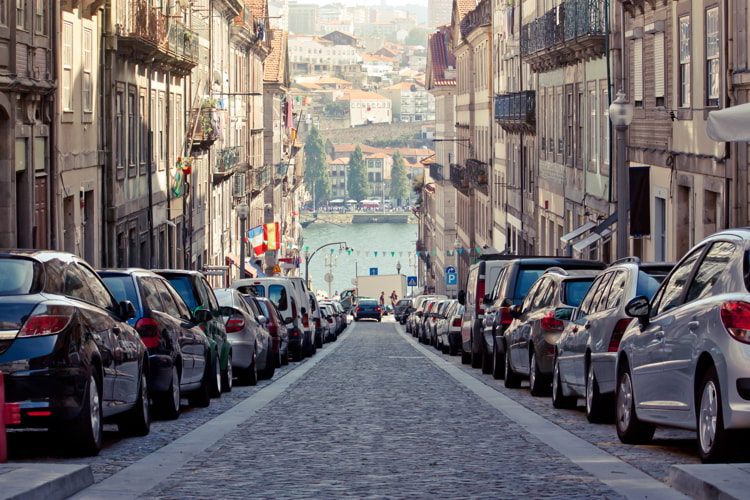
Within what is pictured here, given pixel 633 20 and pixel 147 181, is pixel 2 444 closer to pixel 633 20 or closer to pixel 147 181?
pixel 633 20

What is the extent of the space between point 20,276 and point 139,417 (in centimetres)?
260

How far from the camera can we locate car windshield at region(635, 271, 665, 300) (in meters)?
14.8

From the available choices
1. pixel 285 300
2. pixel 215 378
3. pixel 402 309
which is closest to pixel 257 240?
pixel 402 309

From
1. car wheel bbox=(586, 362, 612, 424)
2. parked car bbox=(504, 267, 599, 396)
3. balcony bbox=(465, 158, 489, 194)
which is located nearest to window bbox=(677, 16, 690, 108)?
parked car bbox=(504, 267, 599, 396)

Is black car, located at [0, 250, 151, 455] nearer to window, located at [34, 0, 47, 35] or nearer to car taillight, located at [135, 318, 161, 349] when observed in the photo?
car taillight, located at [135, 318, 161, 349]

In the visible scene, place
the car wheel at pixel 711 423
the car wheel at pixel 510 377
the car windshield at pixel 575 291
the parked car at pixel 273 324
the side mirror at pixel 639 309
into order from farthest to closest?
the parked car at pixel 273 324
the car wheel at pixel 510 377
the car windshield at pixel 575 291
the side mirror at pixel 639 309
the car wheel at pixel 711 423

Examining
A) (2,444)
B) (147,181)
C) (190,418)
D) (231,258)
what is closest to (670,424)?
(2,444)

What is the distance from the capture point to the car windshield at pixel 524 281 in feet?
77.7

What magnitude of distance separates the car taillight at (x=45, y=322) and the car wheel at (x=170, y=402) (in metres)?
4.43

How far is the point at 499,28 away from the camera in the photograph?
232ft

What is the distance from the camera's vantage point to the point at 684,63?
2988 cm

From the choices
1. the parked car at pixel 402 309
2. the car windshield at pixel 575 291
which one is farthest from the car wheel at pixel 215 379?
the parked car at pixel 402 309

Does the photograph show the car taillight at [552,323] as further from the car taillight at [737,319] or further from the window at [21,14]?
the window at [21,14]

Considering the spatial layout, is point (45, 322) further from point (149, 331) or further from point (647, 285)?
point (647, 285)
